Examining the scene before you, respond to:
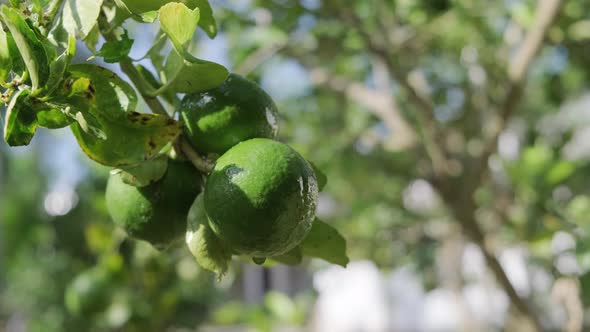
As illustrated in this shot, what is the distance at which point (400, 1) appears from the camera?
1.49 metres

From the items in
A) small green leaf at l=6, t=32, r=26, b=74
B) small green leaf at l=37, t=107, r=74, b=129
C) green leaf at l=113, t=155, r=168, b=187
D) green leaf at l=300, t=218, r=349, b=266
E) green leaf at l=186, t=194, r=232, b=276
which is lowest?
green leaf at l=300, t=218, r=349, b=266

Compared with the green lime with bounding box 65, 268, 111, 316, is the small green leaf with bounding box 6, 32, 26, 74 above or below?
above

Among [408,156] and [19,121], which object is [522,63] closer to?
[408,156]

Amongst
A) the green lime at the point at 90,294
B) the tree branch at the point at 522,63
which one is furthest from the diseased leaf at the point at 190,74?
the tree branch at the point at 522,63

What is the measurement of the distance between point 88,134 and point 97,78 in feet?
0.16

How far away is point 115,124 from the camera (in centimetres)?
49

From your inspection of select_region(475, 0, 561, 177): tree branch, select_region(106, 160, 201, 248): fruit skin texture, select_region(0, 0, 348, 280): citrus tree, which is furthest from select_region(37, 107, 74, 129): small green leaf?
select_region(475, 0, 561, 177): tree branch

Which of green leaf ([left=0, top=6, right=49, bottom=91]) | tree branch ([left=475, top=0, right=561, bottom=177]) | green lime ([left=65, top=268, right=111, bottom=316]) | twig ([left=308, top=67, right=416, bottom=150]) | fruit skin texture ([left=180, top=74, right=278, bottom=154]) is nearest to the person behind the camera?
green leaf ([left=0, top=6, right=49, bottom=91])

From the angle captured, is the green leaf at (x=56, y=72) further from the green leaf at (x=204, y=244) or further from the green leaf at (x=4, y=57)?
the green leaf at (x=204, y=244)

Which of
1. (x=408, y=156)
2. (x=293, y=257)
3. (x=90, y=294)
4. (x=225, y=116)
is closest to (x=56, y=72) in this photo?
(x=225, y=116)

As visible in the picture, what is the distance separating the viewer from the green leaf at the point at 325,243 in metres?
0.53

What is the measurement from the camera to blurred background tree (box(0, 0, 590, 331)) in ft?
4.59

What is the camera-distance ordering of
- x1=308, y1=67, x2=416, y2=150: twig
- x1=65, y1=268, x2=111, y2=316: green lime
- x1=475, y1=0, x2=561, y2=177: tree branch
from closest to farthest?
x1=65, y1=268, x2=111, y2=316: green lime < x1=475, y1=0, x2=561, y2=177: tree branch < x1=308, y1=67, x2=416, y2=150: twig

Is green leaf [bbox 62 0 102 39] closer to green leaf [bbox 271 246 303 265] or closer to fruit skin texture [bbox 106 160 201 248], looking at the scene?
fruit skin texture [bbox 106 160 201 248]
